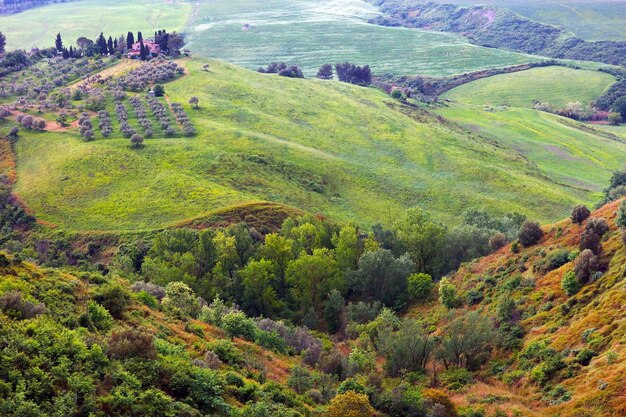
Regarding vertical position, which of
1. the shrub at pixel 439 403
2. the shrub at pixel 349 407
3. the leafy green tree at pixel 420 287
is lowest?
the leafy green tree at pixel 420 287

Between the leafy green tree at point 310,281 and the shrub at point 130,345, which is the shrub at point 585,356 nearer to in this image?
the shrub at point 130,345

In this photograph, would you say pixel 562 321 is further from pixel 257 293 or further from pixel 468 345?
pixel 257 293

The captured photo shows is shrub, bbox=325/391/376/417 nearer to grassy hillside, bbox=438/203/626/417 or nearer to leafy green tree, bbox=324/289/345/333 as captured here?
grassy hillside, bbox=438/203/626/417

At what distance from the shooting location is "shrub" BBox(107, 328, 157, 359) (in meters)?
26.9

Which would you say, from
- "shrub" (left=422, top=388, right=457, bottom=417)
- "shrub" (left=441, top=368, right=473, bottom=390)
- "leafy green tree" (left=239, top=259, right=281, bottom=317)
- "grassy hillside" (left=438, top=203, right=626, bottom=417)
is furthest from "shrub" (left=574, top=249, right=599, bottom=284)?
"leafy green tree" (left=239, top=259, right=281, bottom=317)

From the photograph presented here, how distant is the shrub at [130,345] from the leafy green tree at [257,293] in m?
30.1

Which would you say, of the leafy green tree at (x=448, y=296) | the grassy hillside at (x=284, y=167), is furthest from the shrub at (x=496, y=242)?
the grassy hillside at (x=284, y=167)

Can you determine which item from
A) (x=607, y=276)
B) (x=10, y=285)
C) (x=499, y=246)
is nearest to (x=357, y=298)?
(x=499, y=246)

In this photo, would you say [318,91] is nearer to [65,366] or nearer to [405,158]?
[405,158]

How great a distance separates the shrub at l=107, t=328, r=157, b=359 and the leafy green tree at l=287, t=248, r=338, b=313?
31746 mm

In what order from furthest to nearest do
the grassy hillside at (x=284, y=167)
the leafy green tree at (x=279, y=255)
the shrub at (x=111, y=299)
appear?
the grassy hillside at (x=284, y=167) < the leafy green tree at (x=279, y=255) < the shrub at (x=111, y=299)

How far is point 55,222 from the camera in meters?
77.6

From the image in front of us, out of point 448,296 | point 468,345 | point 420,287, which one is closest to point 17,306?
point 468,345

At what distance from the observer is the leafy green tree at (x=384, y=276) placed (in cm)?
5894
